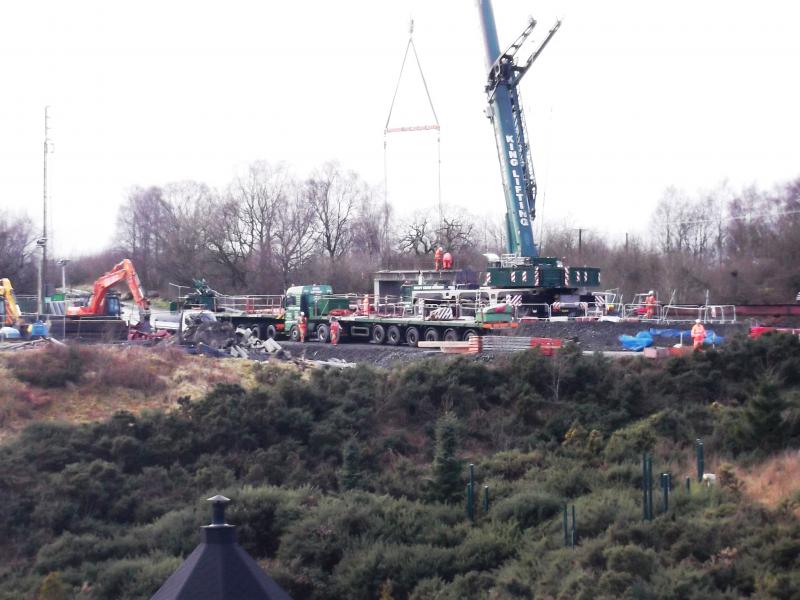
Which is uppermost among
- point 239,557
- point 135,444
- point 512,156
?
point 512,156

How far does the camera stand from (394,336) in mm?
36531

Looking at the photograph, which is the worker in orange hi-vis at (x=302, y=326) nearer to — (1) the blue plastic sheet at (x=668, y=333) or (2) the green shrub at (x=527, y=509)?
(1) the blue plastic sheet at (x=668, y=333)

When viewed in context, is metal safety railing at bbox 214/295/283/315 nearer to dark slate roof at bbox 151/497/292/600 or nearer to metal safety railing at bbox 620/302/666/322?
metal safety railing at bbox 620/302/666/322

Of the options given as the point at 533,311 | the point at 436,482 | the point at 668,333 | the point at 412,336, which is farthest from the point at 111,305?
the point at 436,482

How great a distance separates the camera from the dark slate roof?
593 centimetres

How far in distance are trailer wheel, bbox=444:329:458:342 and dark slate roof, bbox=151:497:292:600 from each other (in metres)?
27.7

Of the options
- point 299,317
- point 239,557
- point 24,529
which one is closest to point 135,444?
point 24,529

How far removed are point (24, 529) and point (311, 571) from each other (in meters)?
5.38

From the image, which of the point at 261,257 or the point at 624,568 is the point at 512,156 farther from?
the point at 261,257

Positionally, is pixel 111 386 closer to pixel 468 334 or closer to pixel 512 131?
pixel 468 334

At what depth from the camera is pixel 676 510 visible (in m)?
17.3

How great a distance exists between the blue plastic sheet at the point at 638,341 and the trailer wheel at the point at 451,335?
5.25m

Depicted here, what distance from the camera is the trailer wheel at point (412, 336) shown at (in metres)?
35.4

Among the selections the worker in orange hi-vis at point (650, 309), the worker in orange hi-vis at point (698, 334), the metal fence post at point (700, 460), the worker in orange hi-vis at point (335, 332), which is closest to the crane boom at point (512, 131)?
the worker in orange hi-vis at point (650, 309)
